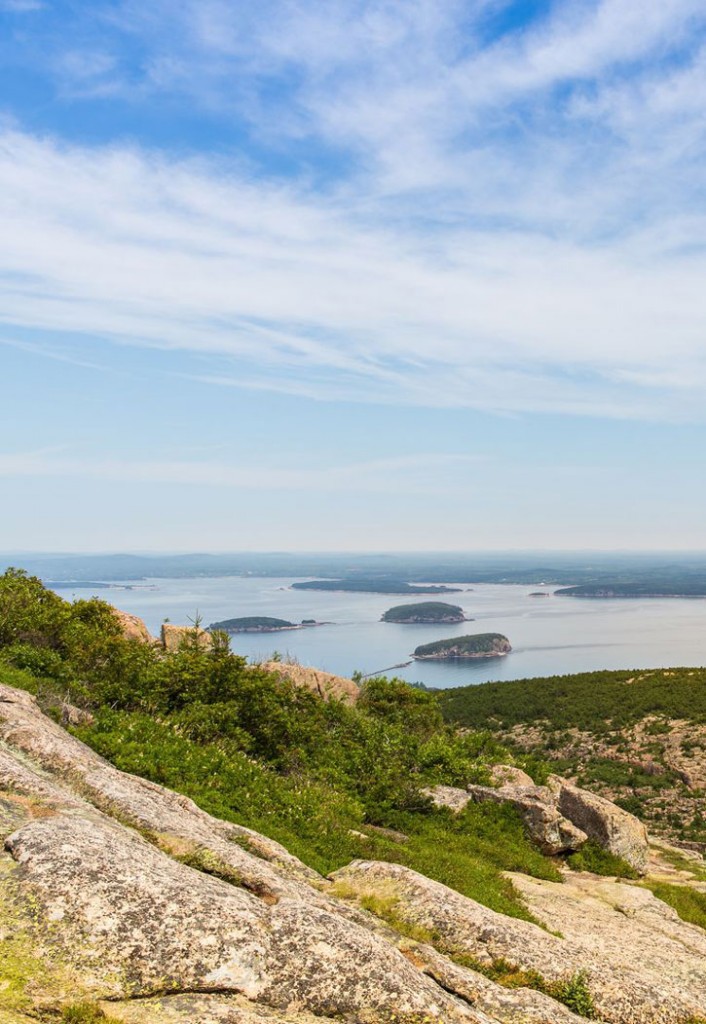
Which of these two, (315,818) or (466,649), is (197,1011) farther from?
(466,649)

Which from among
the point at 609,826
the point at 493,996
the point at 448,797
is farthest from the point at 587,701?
the point at 493,996

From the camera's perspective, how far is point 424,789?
16.2 meters

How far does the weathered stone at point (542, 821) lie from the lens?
15188 millimetres

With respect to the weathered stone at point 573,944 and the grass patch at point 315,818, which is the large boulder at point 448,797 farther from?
the weathered stone at point 573,944

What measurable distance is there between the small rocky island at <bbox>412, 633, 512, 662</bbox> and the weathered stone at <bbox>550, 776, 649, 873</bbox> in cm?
16409

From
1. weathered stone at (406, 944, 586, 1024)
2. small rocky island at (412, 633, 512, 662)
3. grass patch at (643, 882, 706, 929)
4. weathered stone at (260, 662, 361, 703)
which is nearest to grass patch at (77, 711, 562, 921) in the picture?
grass patch at (643, 882, 706, 929)

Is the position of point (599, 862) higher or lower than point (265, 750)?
lower

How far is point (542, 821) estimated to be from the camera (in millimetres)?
15359

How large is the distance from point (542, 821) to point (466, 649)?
171 meters

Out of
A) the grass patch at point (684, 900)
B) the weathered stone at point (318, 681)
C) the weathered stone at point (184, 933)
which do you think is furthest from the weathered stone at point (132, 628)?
the weathered stone at point (184, 933)

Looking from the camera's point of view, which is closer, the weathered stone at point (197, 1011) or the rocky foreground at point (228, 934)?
the weathered stone at point (197, 1011)

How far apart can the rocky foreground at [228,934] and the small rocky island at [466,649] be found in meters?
173

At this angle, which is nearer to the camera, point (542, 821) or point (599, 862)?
point (599, 862)

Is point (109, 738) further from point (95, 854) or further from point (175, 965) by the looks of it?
point (175, 965)
